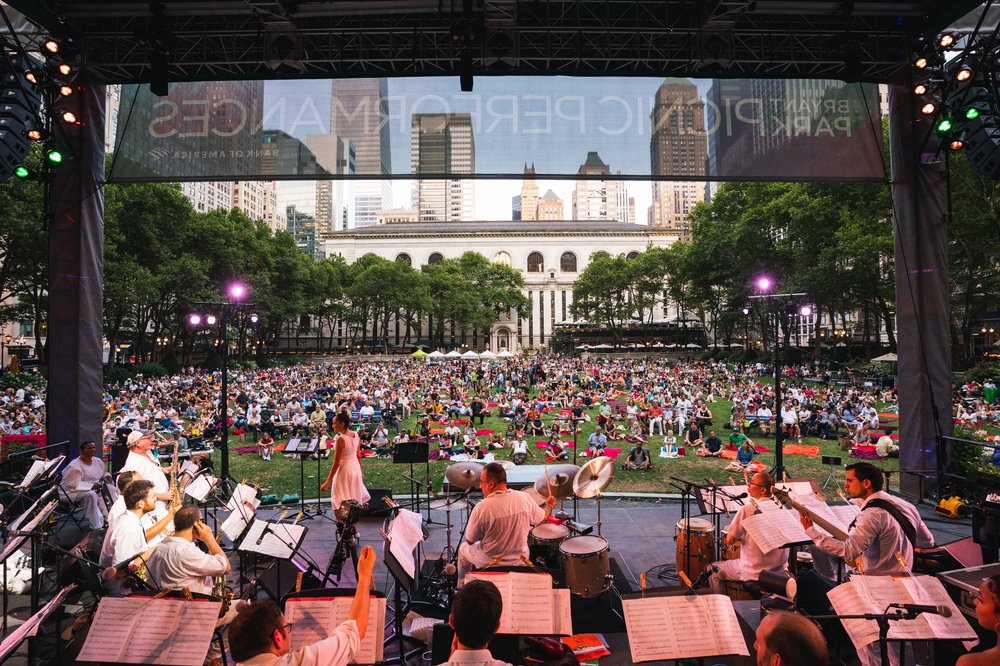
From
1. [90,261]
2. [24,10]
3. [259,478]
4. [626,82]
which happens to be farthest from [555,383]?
[24,10]

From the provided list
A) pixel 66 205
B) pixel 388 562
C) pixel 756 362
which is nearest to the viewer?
pixel 388 562

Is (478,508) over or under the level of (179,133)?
under

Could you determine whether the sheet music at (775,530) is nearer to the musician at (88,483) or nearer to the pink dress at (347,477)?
the pink dress at (347,477)

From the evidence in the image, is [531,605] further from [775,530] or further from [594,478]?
[594,478]

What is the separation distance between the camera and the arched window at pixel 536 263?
8775 centimetres

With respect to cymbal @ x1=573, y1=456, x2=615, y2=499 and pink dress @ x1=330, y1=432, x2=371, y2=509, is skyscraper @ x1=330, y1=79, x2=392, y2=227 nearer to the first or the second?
pink dress @ x1=330, y1=432, x2=371, y2=509

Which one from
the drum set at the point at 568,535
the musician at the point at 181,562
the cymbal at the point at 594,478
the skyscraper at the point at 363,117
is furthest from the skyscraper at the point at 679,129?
the musician at the point at 181,562

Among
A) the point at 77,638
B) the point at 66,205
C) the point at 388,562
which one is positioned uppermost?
the point at 66,205

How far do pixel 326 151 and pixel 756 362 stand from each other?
37.8 metres

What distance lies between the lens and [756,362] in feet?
129

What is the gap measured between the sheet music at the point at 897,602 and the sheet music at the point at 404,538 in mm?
2750

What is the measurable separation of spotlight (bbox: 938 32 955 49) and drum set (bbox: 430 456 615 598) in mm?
8289

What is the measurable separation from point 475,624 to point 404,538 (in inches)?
64.9

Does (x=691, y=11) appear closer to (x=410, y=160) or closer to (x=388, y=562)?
(x=410, y=160)
